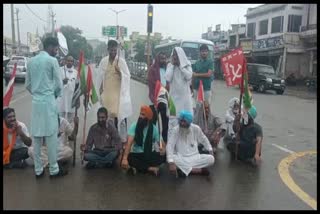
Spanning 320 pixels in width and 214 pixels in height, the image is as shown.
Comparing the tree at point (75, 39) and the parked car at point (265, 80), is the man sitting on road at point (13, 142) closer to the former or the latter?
the parked car at point (265, 80)

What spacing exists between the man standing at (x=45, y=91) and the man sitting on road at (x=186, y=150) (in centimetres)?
158


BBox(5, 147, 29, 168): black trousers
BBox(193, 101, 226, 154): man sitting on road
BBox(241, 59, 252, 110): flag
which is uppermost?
BBox(241, 59, 252, 110): flag

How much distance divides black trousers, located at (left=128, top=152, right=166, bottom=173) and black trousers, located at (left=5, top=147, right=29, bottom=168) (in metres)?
1.50

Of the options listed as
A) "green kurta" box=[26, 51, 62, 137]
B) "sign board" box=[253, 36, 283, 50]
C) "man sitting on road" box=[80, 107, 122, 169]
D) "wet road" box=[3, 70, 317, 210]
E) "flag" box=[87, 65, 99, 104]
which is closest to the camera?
"wet road" box=[3, 70, 317, 210]

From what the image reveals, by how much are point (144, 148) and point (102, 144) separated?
0.65 meters

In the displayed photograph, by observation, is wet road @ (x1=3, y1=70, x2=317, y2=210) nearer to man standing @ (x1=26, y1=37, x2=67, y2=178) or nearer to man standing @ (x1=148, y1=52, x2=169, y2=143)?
man standing @ (x1=26, y1=37, x2=67, y2=178)

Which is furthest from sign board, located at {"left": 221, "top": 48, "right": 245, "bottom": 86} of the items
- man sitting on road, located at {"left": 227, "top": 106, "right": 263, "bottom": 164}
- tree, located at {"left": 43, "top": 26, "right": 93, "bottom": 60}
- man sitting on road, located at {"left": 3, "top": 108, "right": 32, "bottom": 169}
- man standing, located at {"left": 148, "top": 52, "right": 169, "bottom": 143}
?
tree, located at {"left": 43, "top": 26, "right": 93, "bottom": 60}

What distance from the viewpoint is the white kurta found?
17.6ft

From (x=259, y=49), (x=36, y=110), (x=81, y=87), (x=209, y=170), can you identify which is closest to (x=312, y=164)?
(x=209, y=170)

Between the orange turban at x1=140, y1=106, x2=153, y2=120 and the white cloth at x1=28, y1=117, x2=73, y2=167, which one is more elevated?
the orange turban at x1=140, y1=106, x2=153, y2=120

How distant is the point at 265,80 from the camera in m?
23.0

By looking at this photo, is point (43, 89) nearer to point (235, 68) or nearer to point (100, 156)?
point (100, 156)

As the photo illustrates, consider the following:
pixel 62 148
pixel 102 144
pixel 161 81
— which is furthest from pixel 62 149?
pixel 161 81

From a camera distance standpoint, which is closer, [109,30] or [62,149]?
A: [62,149]
